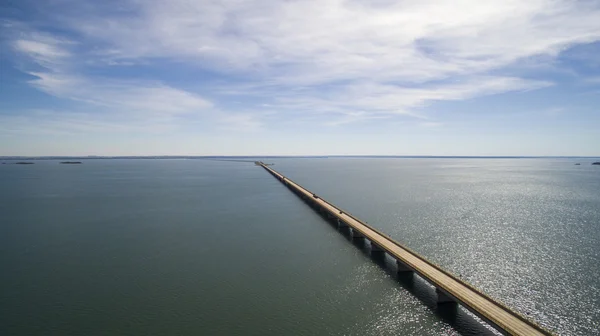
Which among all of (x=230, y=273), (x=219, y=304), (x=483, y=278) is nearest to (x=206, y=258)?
(x=230, y=273)

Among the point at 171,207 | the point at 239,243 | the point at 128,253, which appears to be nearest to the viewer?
the point at 128,253

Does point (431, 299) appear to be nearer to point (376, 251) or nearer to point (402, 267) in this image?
point (402, 267)

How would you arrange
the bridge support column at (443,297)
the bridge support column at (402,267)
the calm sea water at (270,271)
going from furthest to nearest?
the bridge support column at (402,267) → the bridge support column at (443,297) → the calm sea water at (270,271)

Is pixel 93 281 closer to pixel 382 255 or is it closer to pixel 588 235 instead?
pixel 382 255

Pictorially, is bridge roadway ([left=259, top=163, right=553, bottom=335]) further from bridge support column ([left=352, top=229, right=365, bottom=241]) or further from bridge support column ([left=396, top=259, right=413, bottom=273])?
bridge support column ([left=352, top=229, right=365, bottom=241])

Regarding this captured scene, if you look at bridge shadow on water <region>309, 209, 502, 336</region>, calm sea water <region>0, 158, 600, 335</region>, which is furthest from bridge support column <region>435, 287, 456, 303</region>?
calm sea water <region>0, 158, 600, 335</region>

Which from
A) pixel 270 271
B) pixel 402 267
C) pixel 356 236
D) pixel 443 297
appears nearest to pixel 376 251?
pixel 356 236

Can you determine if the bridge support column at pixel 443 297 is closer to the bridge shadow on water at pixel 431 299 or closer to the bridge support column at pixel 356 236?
the bridge shadow on water at pixel 431 299

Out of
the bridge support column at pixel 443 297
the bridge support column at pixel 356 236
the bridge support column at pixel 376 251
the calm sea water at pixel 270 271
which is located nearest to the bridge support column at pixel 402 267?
the calm sea water at pixel 270 271
